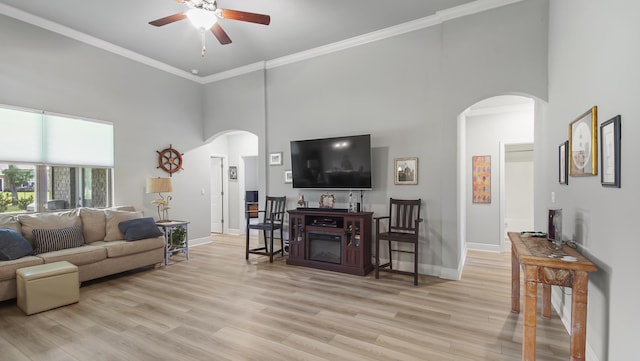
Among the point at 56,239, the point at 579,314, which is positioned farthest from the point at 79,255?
the point at 579,314

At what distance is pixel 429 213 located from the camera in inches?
171

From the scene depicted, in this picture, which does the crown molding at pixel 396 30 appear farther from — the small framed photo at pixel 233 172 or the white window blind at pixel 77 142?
the small framed photo at pixel 233 172

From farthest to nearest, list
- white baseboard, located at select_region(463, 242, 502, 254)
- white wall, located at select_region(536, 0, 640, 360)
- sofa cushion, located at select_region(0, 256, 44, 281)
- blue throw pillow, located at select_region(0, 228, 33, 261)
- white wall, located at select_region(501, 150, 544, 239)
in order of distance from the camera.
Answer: white wall, located at select_region(501, 150, 544, 239)
white baseboard, located at select_region(463, 242, 502, 254)
blue throw pillow, located at select_region(0, 228, 33, 261)
sofa cushion, located at select_region(0, 256, 44, 281)
white wall, located at select_region(536, 0, 640, 360)

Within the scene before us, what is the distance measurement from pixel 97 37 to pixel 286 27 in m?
3.13

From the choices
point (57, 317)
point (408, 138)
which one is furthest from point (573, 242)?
point (57, 317)

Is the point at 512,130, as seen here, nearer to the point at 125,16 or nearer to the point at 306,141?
the point at 306,141

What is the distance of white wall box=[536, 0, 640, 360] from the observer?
1.62m

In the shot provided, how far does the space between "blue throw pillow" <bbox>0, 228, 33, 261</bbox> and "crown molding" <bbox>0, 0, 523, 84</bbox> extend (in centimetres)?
295

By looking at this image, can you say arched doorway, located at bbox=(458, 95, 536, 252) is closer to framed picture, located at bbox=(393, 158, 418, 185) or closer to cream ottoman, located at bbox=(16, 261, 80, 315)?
framed picture, located at bbox=(393, 158, 418, 185)

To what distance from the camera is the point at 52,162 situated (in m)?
4.50

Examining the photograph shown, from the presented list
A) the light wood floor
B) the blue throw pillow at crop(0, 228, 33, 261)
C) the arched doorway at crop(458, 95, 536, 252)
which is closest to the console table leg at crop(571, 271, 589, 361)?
the light wood floor

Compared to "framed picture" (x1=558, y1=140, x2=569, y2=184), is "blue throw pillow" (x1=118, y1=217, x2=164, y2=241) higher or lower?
lower

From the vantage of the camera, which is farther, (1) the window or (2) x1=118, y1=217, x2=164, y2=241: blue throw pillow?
(2) x1=118, y1=217, x2=164, y2=241: blue throw pillow

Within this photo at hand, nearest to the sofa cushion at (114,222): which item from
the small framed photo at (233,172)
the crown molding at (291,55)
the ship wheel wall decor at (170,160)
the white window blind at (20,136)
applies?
the white window blind at (20,136)
